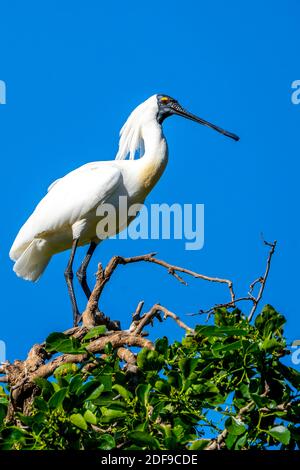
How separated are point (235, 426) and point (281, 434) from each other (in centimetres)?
20

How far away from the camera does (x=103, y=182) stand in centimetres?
849

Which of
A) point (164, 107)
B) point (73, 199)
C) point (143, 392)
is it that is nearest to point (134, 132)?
point (164, 107)

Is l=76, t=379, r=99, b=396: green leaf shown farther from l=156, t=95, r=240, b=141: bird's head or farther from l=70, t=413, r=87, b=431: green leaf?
l=156, t=95, r=240, b=141: bird's head

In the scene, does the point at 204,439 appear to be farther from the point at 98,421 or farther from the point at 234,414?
the point at 98,421

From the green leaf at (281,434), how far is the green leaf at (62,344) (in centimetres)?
110

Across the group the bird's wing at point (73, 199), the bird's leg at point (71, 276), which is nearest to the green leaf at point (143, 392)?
the bird's leg at point (71, 276)

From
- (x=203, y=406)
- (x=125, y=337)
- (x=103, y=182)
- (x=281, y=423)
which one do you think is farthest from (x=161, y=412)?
(x=103, y=182)

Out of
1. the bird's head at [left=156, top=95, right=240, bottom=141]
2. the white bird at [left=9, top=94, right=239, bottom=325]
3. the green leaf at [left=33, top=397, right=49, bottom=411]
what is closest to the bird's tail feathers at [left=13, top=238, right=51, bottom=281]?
the white bird at [left=9, top=94, right=239, bottom=325]

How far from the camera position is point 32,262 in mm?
8781

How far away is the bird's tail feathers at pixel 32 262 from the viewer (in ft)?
28.6

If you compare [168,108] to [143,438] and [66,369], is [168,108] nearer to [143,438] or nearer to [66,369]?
[66,369]

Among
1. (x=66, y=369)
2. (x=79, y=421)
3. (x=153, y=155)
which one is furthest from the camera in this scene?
(x=153, y=155)
